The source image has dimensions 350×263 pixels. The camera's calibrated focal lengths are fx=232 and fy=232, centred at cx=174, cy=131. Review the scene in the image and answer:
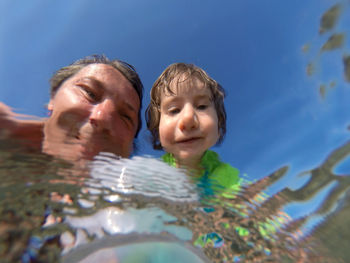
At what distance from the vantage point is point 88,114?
37.7 inches

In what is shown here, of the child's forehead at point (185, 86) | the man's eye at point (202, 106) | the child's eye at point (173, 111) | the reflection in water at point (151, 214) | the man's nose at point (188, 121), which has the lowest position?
the reflection in water at point (151, 214)

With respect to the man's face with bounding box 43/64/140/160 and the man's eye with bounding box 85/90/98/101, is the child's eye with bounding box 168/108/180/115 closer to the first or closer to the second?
the man's face with bounding box 43/64/140/160

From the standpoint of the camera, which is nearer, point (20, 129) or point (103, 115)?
point (20, 129)

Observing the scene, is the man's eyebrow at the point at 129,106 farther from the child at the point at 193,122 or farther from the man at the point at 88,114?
the child at the point at 193,122

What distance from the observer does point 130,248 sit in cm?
102

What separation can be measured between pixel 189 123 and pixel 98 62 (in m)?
0.56

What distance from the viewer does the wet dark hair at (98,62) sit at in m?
1.03

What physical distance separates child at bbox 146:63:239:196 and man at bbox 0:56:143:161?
0.15 meters

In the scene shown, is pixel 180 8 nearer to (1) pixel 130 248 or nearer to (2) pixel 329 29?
(2) pixel 329 29

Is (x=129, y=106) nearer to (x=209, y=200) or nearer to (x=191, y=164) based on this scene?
(x=191, y=164)

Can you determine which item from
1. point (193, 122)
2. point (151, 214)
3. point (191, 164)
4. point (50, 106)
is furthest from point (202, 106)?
point (50, 106)

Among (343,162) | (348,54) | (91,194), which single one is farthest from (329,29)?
(91,194)

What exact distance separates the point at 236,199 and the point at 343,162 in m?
0.38

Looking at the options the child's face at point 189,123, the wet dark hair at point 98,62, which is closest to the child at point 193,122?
the child's face at point 189,123
